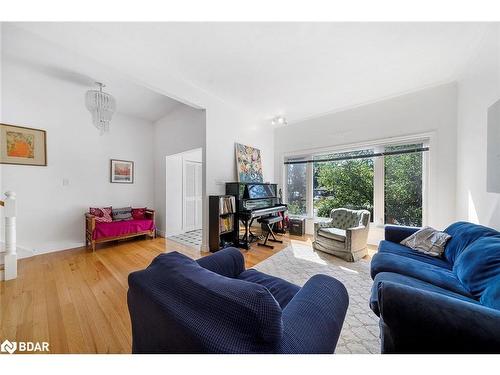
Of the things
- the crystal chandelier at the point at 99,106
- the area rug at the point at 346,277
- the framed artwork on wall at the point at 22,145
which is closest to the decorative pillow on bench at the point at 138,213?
the framed artwork on wall at the point at 22,145

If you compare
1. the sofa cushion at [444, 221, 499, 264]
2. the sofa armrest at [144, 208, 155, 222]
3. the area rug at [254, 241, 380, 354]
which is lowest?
the area rug at [254, 241, 380, 354]

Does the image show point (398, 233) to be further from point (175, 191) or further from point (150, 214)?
point (150, 214)

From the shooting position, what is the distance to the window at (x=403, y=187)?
3.24m

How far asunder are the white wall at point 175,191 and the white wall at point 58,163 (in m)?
0.94

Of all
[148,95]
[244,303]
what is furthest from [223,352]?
[148,95]

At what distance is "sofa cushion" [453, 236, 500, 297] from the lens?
47.8 inches

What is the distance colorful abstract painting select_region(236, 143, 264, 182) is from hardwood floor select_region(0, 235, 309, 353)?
1.54 meters

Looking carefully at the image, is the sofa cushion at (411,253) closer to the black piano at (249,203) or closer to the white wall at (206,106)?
the black piano at (249,203)

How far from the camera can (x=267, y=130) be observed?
15.4 ft

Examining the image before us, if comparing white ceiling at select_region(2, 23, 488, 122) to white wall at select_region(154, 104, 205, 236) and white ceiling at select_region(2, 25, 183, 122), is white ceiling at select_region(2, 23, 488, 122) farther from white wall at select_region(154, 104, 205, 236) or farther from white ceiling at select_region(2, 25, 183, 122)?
white wall at select_region(154, 104, 205, 236)

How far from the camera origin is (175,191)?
4.48 meters

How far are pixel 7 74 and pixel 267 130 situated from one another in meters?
4.39

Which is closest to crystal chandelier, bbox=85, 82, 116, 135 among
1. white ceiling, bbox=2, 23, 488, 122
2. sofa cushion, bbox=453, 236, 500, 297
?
white ceiling, bbox=2, 23, 488, 122

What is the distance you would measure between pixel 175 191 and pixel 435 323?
451 centimetres
